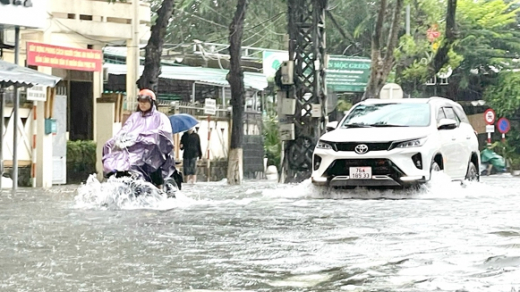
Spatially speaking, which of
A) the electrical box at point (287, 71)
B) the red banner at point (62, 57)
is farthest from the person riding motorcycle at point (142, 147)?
the red banner at point (62, 57)

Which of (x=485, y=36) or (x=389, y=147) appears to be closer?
(x=389, y=147)

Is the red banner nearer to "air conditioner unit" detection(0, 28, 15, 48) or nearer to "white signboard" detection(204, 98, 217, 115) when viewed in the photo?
"air conditioner unit" detection(0, 28, 15, 48)

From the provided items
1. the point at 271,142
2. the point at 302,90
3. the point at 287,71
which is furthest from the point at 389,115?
the point at 271,142

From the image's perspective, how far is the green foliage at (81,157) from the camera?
93.3ft

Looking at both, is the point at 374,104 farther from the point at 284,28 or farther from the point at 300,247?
the point at 284,28

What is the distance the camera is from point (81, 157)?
94.0 feet

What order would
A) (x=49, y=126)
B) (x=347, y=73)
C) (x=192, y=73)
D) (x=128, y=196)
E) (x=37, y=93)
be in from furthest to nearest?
(x=347, y=73) → (x=192, y=73) → (x=49, y=126) → (x=37, y=93) → (x=128, y=196)

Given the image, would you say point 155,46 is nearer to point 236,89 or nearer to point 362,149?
point 236,89

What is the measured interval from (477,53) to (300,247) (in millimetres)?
43176

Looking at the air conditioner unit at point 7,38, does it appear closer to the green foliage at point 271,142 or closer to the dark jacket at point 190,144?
the dark jacket at point 190,144

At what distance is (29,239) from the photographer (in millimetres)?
9469

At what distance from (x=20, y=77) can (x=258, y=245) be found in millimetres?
11635

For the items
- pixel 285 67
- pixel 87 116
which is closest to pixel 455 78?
pixel 87 116

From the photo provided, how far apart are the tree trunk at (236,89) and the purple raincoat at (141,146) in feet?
44.2
